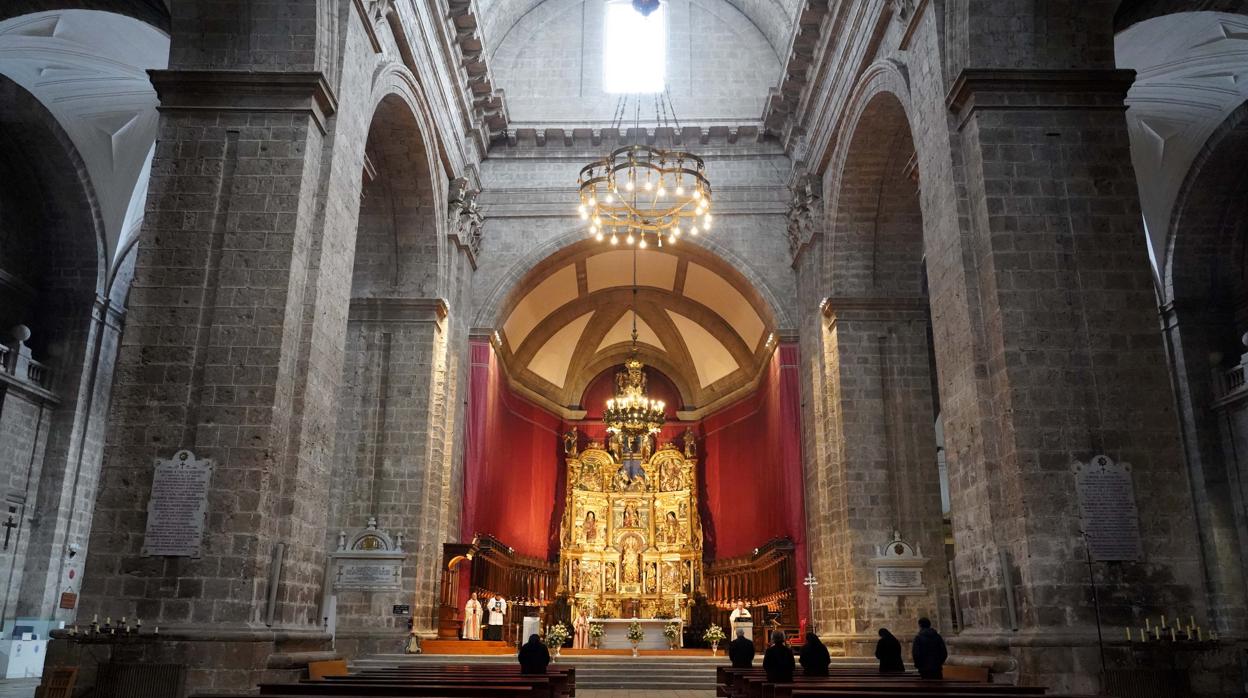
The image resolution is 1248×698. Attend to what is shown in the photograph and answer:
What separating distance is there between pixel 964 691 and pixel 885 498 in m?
8.18

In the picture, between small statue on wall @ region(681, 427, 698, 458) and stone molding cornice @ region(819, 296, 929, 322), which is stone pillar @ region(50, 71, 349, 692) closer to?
stone molding cornice @ region(819, 296, 929, 322)

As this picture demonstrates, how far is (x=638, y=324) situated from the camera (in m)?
24.5

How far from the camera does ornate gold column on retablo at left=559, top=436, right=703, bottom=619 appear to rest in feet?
72.1

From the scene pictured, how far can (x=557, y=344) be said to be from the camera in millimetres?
23562

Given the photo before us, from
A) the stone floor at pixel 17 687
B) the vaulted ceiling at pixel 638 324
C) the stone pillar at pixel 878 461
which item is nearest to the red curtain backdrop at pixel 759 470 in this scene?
the vaulted ceiling at pixel 638 324

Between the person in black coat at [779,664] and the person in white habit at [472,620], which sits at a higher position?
the person in white habit at [472,620]

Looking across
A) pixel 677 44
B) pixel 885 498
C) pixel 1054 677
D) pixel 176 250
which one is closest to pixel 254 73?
pixel 176 250

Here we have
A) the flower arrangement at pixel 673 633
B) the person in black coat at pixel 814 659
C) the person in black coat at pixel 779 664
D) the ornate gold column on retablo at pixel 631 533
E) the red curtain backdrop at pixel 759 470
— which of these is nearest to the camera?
the person in black coat at pixel 779 664

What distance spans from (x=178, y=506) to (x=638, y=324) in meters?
17.6

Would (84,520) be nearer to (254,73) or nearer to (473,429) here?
(473,429)

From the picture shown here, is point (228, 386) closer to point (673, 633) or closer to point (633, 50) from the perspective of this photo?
point (673, 633)

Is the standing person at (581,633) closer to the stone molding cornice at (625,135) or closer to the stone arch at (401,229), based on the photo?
the stone arch at (401,229)

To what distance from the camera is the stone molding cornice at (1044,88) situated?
27.9 ft

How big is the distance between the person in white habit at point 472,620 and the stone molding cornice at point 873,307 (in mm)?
7668
